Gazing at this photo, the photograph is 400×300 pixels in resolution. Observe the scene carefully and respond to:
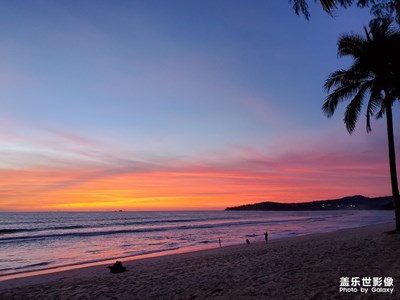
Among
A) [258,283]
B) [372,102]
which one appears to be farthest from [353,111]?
[258,283]

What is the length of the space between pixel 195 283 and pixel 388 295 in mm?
5150

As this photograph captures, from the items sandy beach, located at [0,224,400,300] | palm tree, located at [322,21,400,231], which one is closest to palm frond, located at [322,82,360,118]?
palm tree, located at [322,21,400,231]

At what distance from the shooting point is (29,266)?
68.3 feet

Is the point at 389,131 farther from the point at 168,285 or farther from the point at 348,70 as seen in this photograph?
the point at 168,285

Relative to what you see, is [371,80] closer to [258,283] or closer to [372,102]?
[372,102]

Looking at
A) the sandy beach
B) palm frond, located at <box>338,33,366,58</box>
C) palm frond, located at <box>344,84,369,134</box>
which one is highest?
palm frond, located at <box>338,33,366,58</box>

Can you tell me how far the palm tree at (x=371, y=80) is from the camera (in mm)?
17062

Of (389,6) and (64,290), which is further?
(64,290)

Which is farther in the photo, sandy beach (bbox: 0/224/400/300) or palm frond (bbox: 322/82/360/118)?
palm frond (bbox: 322/82/360/118)

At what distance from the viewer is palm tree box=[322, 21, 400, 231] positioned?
1706 centimetres

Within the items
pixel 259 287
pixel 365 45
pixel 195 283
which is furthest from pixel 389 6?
pixel 365 45

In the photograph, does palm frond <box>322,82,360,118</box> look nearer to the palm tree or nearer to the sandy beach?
the palm tree

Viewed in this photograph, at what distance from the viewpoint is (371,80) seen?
18375 mm

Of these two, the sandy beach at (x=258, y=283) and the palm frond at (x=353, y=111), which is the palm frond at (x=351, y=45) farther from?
the sandy beach at (x=258, y=283)
